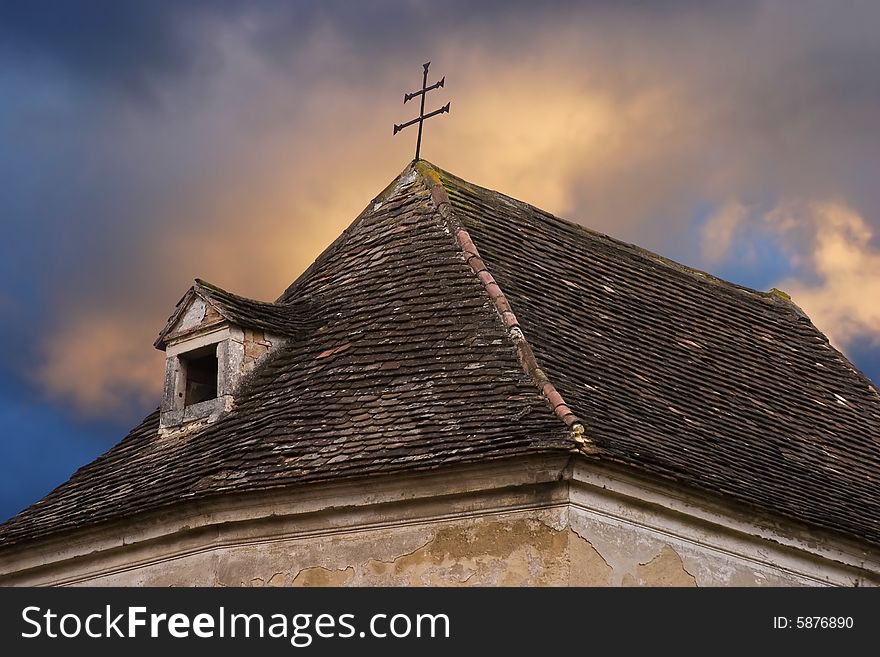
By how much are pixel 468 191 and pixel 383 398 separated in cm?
417

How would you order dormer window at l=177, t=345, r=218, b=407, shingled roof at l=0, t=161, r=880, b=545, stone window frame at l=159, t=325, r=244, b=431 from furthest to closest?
dormer window at l=177, t=345, r=218, b=407
stone window frame at l=159, t=325, r=244, b=431
shingled roof at l=0, t=161, r=880, b=545

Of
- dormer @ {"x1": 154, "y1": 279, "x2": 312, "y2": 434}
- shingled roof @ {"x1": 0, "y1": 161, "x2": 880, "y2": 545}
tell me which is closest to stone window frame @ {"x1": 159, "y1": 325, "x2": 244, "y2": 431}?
dormer @ {"x1": 154, "y1": 279, "x2": 312, "y2": 434}

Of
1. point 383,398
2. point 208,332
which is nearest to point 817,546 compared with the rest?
point 383,398

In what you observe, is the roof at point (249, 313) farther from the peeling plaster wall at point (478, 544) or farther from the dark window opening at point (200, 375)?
the peeling plaster wall at point (478, 544)

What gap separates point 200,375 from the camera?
54.3ft

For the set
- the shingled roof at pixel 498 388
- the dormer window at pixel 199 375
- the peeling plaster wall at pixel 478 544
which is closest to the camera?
the peeling plaster wall at pixel 478 544

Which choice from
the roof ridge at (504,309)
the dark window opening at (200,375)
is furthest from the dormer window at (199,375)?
the roof ridge at (504,309)

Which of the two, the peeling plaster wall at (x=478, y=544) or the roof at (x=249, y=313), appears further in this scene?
the roof at (x=249, y=313)

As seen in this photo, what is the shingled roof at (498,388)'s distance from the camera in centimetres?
1395

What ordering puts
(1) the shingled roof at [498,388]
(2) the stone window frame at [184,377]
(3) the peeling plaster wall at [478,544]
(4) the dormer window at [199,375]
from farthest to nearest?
(4) the dormer window at [199,375] < (2) the stone window frame at [184,377] < (1) the shingled roof at [498,388] < (3) the peeling plaster wall at [478,544]

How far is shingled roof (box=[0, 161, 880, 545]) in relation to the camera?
1395 cm

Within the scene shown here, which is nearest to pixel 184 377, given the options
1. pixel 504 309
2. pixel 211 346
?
pixel 211 346

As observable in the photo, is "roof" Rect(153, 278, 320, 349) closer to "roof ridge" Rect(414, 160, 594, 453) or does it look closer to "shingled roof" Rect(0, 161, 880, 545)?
"shingled roof" Rect(0, 161, 880, 545)
